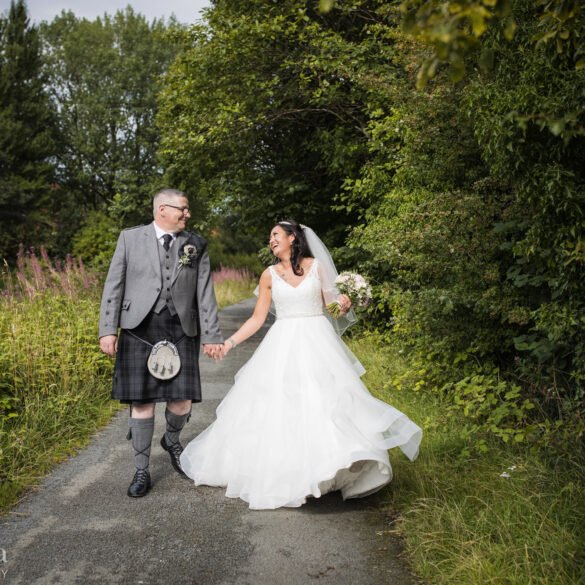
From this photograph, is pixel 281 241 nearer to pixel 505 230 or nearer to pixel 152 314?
pixel 152 314

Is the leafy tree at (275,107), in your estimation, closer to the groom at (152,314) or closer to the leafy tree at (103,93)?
the groom at (152,314)

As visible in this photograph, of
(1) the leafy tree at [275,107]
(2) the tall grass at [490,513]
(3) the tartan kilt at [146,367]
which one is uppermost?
(1) the leafy tree at [275,107]

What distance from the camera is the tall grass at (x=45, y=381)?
508 cm

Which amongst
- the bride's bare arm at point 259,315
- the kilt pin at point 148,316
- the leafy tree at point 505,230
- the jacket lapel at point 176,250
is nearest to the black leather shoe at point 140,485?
the kilt pin at point 148,316

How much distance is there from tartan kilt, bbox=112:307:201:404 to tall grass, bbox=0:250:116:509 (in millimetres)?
1060

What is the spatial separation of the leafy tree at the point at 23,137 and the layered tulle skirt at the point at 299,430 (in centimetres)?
2945

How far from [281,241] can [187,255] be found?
0.77 metres

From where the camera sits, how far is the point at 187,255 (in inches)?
189

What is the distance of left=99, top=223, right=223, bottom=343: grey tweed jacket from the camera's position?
15.3 ft

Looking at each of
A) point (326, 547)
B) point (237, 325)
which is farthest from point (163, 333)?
point (237, 325)

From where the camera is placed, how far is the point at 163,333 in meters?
4.75

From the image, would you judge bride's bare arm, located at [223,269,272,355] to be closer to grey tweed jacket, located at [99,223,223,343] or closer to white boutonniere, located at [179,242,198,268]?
grey tweed jacket, located at [99,223,223,343]

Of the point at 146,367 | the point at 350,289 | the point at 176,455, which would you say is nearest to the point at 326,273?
the point at 350,289

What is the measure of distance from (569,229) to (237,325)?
11555mm
